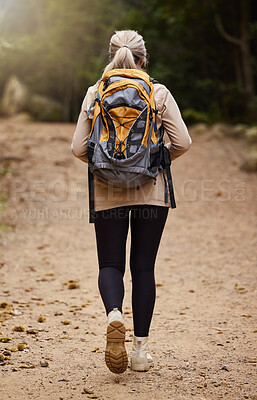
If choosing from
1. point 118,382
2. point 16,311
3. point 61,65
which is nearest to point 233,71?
point 61,65

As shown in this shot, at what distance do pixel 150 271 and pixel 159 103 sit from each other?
3.32ft

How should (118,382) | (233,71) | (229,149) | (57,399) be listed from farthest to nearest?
(233,71)
(229,149)
(118,382)
(57,399)

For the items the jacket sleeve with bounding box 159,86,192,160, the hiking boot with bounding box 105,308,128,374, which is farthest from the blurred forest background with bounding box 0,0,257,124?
the hiking boot with bounding box 105,308,128,374

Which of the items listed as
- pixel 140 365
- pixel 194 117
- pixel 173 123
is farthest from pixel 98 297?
pixel 194 117

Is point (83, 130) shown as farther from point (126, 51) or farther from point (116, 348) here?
point (116, 348)

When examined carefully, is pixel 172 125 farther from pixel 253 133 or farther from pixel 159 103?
A: pixel 253 133

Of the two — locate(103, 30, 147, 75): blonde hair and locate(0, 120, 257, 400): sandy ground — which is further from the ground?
locate(103, 30, 147, 75): blonde hair

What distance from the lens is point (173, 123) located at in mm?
2861

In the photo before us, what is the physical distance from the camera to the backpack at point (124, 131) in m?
2.67

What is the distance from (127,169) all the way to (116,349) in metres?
0.97

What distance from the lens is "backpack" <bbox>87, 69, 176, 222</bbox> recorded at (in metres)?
2.67

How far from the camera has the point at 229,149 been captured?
546 inches

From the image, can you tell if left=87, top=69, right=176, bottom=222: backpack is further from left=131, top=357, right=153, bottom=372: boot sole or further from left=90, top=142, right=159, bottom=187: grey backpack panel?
left=131, top=357, right=153, bottom=372: boot sole

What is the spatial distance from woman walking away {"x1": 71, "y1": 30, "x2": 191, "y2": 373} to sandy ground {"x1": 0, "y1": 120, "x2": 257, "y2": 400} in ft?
1.27
